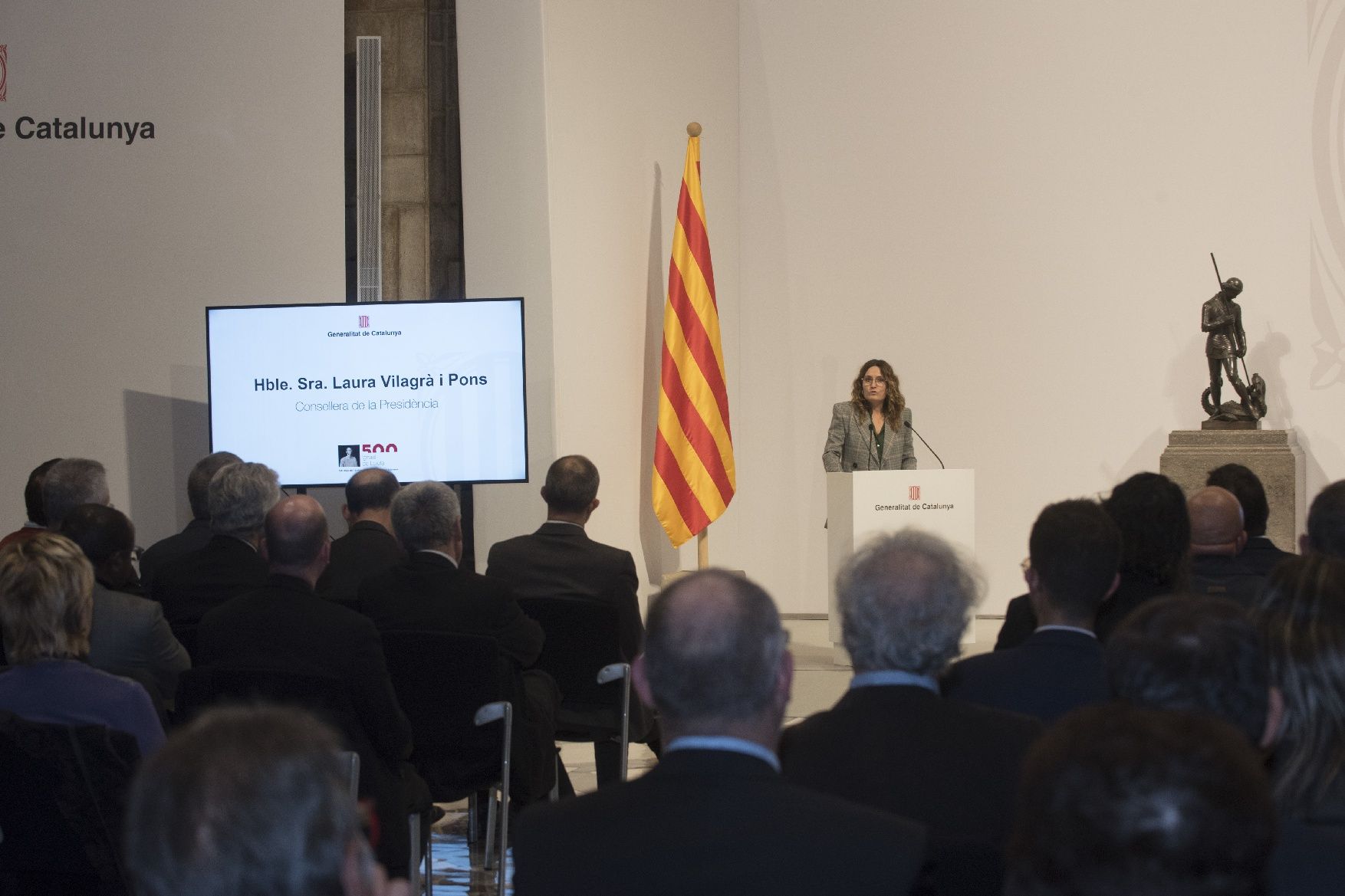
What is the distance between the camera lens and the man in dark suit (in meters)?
1.83

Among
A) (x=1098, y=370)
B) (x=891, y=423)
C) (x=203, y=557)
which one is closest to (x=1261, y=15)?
(x=1098, y=370)

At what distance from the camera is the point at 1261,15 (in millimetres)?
8508

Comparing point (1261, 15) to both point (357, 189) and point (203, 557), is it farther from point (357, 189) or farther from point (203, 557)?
point (203, 557)

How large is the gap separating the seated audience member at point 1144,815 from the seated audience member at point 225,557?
3.02 meters

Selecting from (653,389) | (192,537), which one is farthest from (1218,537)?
(653,389)

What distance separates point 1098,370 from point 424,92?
4.47 metres

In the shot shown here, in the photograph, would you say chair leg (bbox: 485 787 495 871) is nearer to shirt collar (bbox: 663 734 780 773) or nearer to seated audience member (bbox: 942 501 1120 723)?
seated audience member (bbox: 942 501 1120 723)

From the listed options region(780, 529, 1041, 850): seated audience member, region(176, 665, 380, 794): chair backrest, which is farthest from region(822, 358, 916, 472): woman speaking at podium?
region(780, 529, 1041, 850): seated audience member

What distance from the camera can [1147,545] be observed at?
3203mm

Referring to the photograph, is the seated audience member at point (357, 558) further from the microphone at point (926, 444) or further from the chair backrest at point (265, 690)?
the microphone at point (926, 444)

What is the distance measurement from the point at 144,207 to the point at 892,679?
533 centimetres

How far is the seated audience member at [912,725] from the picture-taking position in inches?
72.4

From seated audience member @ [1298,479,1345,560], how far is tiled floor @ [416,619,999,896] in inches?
46.1

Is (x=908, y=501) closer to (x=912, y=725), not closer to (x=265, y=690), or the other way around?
(x=265, y=690)
